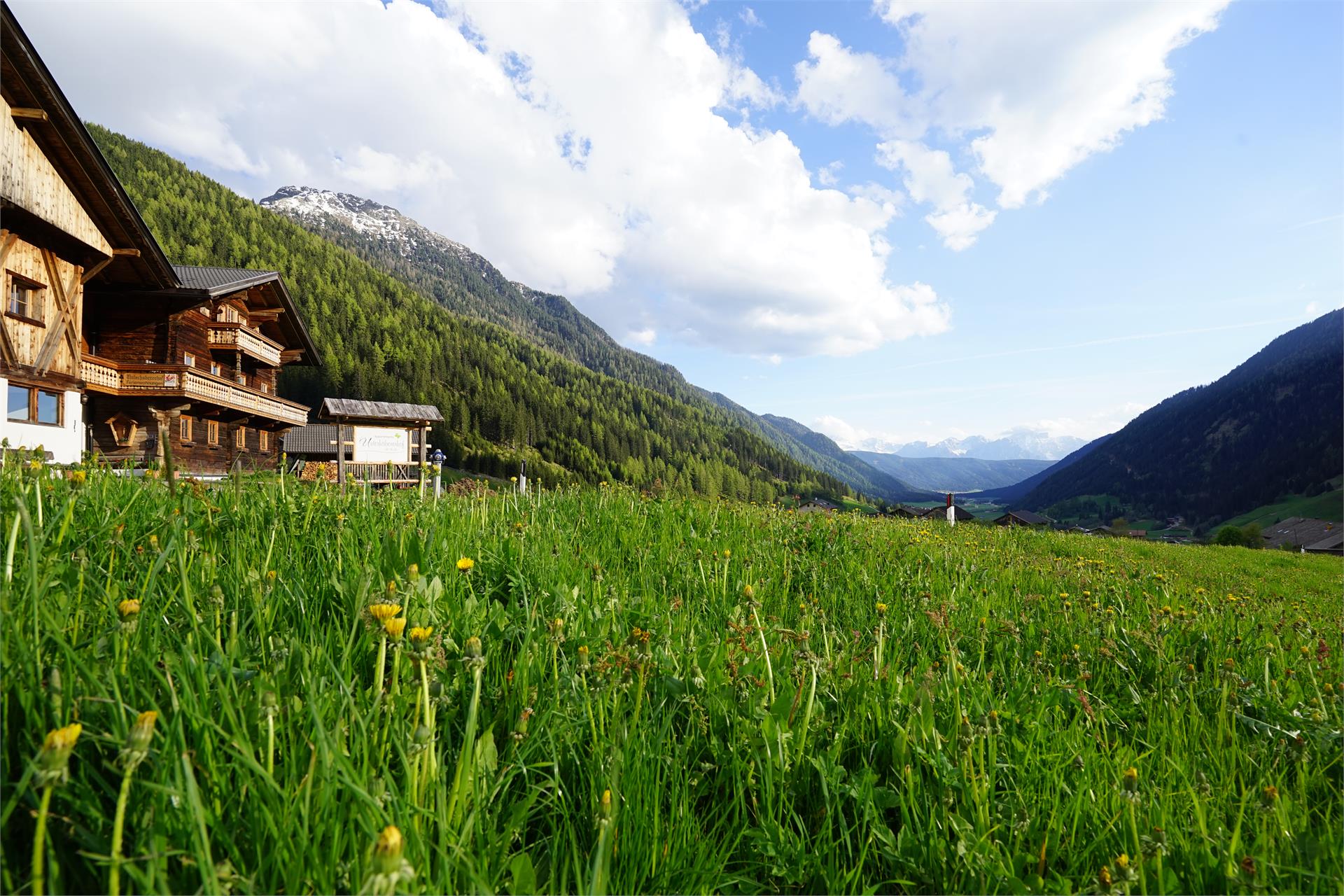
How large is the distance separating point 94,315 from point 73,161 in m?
10.3

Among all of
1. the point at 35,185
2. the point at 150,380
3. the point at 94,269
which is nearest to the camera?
the point at 35,185

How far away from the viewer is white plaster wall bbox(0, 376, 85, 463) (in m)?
15.1

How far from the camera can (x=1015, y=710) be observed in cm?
264

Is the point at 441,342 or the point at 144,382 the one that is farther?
the point at 441,342

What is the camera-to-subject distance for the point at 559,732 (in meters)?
1.92

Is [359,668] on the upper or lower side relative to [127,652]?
lower

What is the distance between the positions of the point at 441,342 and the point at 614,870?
147m

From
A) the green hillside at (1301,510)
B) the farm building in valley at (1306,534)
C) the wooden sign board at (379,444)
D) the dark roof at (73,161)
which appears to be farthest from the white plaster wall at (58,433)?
the green hillside at (1301,510)

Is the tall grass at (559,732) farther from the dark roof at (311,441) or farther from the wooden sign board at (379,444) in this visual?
the dark roof at (311,441)

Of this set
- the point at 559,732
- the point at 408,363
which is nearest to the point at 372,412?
the point at 559,732

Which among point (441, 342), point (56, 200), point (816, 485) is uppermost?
point (441, 342)

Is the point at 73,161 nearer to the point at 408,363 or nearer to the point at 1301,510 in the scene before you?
the point at 408,363

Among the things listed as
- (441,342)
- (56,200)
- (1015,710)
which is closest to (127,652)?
(1015,710)

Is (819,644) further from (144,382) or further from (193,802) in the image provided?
(144,382)
